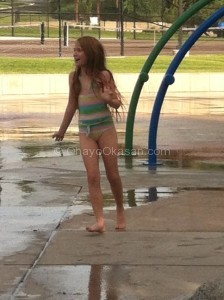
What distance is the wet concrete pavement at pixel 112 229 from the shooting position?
568 centimetres

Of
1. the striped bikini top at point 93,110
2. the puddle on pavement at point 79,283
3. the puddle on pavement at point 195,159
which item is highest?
the striped bikini top at point 93,110

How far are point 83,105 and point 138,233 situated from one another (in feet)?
3.41

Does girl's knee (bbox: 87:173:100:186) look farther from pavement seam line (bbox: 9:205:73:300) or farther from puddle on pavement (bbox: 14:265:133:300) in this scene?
puddle on pavement (bbox: 14:265:133:300)

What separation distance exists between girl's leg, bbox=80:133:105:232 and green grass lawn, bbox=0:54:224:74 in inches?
830

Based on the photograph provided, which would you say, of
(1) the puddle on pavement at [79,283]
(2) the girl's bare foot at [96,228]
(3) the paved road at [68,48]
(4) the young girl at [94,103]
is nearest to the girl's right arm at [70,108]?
(4) the young girl at [94,103]

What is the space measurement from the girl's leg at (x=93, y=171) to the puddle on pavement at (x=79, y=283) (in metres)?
1.02

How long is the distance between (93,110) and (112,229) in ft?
3.20

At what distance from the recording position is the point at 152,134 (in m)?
11.2

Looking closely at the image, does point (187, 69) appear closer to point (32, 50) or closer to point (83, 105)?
point (32, 50)

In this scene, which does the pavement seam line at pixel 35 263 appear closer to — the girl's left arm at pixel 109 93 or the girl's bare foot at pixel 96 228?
the girl's bare foot at pixel 96 228

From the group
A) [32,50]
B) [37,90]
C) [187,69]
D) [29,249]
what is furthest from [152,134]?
[32,50]

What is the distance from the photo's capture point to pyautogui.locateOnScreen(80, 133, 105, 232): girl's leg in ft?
22.8

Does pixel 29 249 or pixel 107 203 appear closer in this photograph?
pixel 29 249

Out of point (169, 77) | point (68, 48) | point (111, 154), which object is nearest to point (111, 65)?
point (68, 48)
